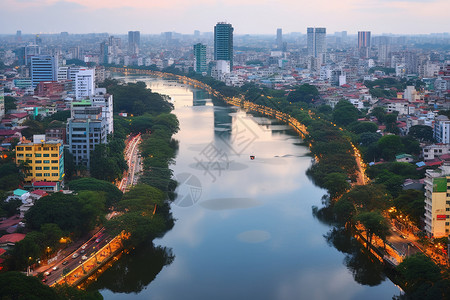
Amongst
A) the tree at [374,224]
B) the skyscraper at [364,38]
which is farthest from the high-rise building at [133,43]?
the tree at [374,224]

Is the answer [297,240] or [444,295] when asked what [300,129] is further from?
[444,295]

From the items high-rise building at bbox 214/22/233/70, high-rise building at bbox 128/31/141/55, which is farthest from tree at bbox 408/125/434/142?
high-rise building at bbox 128/31/141/55

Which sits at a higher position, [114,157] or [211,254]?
[114,157]

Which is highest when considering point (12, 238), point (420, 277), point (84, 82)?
point (84, 82)

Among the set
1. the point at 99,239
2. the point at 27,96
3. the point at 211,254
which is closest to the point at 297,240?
the point at 211,254

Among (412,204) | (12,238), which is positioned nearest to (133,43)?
(412,204)

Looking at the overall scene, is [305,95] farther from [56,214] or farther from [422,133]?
[56,214]
